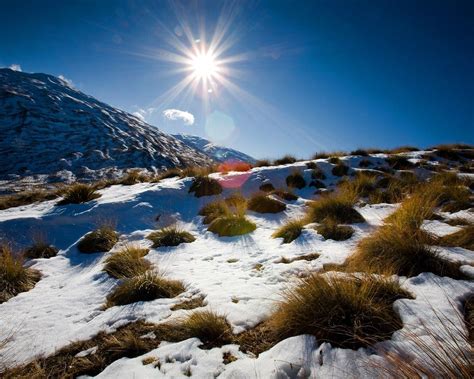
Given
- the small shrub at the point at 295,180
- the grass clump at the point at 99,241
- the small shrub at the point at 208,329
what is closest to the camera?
the small shrub at the point at 208,329

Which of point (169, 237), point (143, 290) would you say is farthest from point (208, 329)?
point (169, 237)

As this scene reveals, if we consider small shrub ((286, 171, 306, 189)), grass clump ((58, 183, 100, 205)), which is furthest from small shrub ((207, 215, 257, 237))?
grass clump ((58, 183, 100, 205))

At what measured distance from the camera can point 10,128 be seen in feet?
258

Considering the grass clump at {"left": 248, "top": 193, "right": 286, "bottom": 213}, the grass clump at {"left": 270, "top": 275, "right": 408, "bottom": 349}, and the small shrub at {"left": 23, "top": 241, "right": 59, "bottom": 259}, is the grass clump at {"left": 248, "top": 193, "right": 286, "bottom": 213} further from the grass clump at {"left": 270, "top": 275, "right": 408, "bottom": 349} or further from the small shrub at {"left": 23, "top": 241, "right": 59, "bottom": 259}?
the grass clump at {"left": 270, "top": 275, "right": 408, "bottom": 349}

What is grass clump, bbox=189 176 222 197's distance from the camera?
9430 millimetres

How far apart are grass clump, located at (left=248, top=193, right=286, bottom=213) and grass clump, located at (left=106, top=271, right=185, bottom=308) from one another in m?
4.43

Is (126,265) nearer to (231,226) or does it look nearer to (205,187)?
(231,226)

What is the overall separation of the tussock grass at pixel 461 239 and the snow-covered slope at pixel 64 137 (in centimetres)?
6566

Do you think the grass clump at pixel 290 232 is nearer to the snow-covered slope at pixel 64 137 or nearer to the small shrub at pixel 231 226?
the small shrub at pixel 231 226

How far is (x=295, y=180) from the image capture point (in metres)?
10.4

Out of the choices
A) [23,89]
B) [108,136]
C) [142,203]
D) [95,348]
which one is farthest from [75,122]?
[95,348]

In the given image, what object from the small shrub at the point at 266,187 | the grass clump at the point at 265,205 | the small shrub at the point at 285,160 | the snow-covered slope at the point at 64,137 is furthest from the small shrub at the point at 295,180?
the snow-covered slope at the point at 64,137

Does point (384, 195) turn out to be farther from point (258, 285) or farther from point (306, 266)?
point (258, 285)

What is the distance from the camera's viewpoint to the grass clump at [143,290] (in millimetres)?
3486
